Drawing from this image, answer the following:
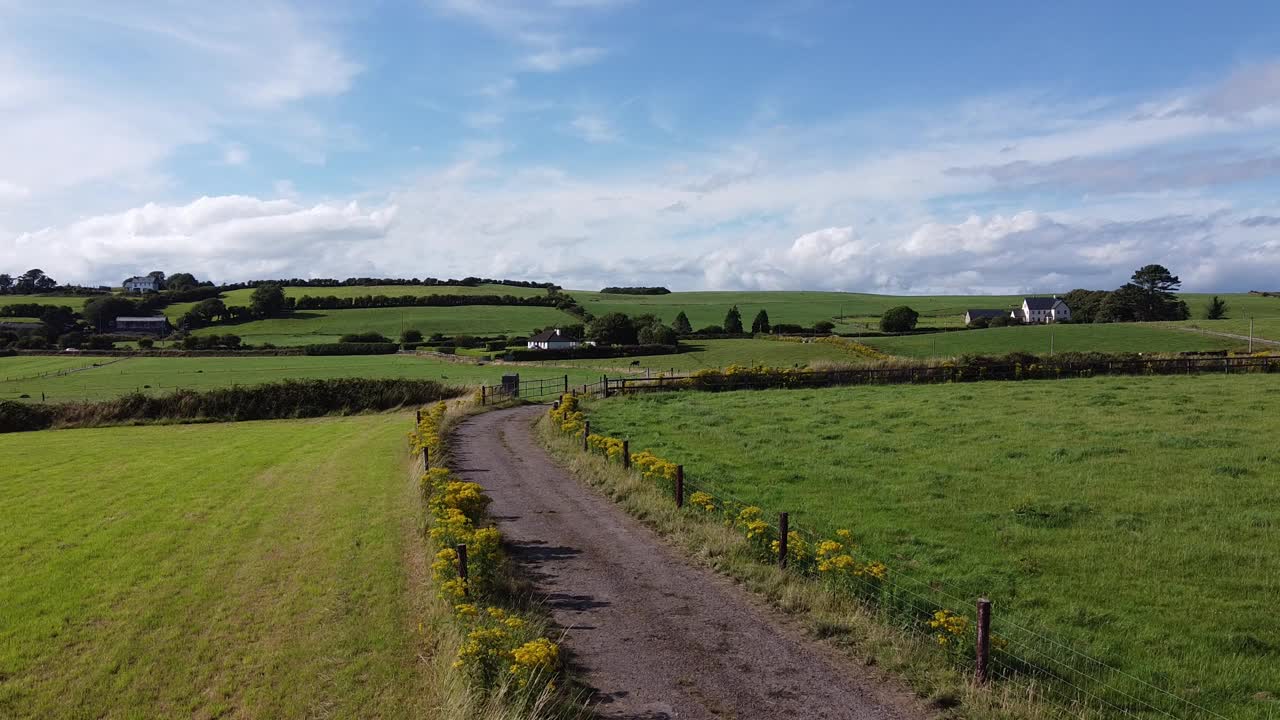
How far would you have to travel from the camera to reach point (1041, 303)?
14788cm

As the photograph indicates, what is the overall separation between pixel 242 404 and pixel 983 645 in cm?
5466

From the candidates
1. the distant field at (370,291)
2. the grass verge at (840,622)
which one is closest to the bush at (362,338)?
the distant field at (370,291)

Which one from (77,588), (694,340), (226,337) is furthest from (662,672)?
(226,337)

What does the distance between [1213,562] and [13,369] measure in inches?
4202

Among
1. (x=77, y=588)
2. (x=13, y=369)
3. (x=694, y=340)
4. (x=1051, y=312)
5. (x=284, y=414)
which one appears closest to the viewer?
(x=77, y=588)

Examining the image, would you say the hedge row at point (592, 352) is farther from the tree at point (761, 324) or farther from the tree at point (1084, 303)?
the tree at point (1084, 303)

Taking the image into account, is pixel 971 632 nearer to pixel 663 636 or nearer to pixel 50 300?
pixel 663 636

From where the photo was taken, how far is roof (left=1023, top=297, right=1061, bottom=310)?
146m

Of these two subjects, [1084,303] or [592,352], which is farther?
[1084,303]

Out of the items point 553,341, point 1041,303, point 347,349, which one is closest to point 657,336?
point 553,341

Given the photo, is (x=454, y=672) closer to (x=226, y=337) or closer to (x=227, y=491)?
(x=227, y=491)

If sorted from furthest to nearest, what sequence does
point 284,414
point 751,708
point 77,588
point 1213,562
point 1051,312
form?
point 1051,312 → point 284,414 → point 77,588 → point 1213,562 → point 751,708

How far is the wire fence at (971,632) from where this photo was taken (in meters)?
9.36

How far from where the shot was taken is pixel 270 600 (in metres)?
15.0
